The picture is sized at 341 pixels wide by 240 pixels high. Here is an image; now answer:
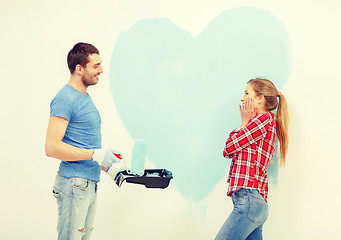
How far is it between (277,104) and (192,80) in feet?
1.62

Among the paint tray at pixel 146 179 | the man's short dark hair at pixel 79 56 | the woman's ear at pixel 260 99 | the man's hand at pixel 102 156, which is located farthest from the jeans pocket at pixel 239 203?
the man's short dark hair at pixel 79 56

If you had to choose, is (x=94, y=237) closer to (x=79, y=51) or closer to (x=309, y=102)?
(x=79, y=51)

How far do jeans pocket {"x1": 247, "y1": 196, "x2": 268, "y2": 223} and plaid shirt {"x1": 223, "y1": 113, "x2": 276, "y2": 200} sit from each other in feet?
0.20

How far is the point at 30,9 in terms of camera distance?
2.24 metres

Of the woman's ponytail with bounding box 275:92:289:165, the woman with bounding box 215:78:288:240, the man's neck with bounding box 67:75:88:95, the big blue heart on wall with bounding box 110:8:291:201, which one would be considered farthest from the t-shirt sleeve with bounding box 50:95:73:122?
the woman's ponytail with bounding box 275:92:289:165

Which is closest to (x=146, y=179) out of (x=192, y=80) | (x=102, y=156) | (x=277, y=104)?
(x=102, y=156)

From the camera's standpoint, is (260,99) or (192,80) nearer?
(260,99)

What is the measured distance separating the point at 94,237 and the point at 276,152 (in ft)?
3.83

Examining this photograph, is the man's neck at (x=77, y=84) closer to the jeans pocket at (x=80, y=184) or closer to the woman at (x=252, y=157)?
the jeans pocket at (x=80, y=184)

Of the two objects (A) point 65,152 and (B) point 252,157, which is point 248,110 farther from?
(A) point 65,152

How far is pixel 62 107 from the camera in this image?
1.50 m

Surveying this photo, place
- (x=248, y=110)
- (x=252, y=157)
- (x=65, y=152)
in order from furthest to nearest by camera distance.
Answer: (x=248, y=110)
(x=252, y=157)
(x=65, y=152)

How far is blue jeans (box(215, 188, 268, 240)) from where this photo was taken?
1.52 metres

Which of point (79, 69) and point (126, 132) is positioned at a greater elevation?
point (79, 69)
